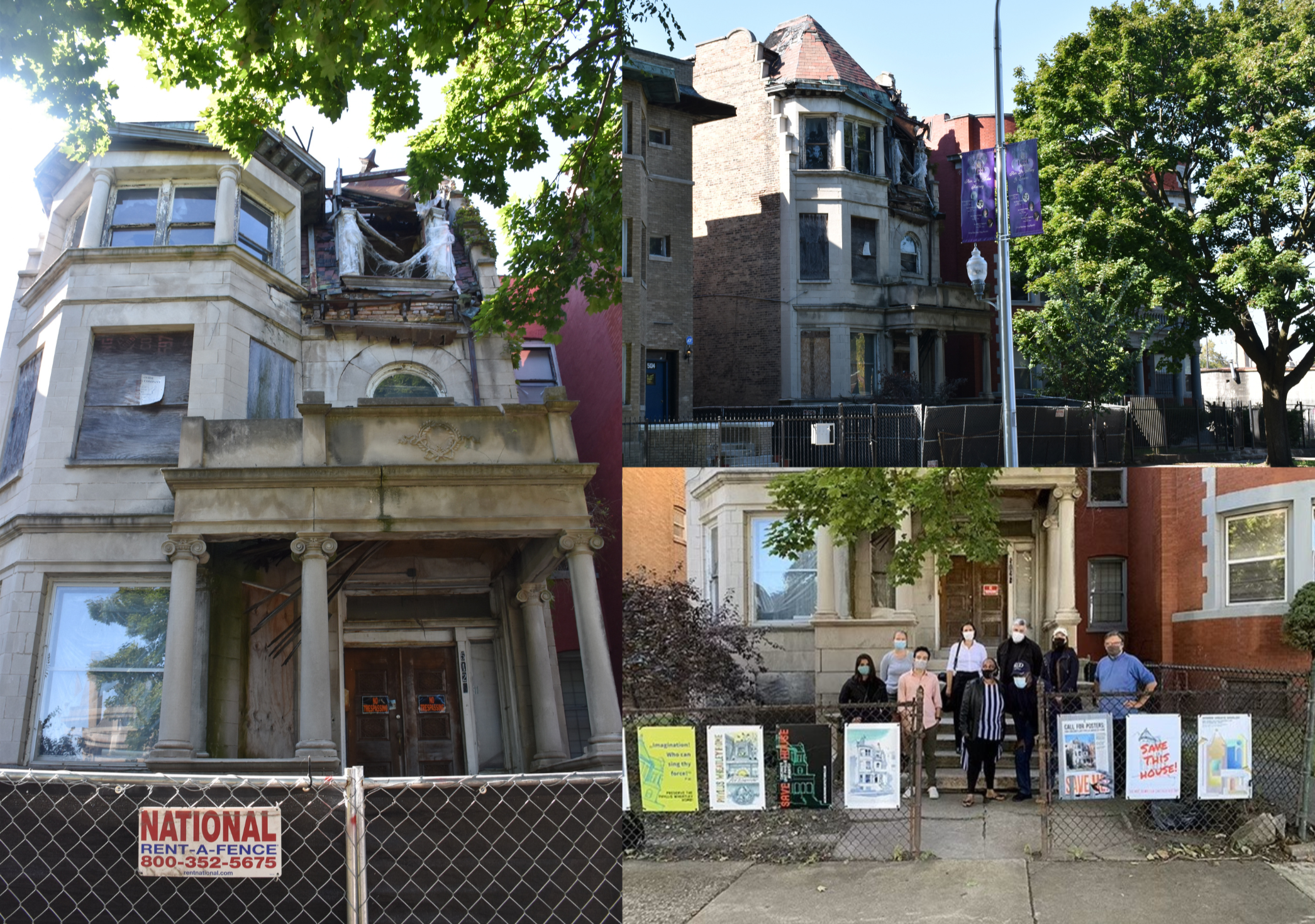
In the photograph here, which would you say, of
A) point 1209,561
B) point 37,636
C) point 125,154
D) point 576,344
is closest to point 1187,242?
point 1209,561

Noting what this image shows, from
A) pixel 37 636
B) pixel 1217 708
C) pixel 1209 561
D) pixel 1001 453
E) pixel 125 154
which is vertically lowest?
pixel 1217 708

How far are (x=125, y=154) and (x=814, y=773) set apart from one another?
160 inches

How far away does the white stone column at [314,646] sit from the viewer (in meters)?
4.00

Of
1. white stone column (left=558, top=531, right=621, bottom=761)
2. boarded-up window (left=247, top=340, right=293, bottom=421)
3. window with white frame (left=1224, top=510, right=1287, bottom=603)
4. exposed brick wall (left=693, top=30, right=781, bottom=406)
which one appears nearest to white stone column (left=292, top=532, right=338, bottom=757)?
boarded-up window (left=247, top=340, right=293, bottom=421)

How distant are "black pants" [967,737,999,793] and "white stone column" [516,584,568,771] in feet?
7.60

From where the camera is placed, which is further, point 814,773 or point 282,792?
point 814,773

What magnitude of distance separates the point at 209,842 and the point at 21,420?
71.3 inches

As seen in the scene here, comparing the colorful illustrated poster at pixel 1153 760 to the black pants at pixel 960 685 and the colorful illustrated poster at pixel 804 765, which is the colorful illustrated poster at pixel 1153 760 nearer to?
the black pants at pixel 960 685

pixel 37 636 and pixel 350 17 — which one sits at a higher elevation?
pixel 350 17

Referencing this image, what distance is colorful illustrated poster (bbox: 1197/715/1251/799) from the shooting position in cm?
560

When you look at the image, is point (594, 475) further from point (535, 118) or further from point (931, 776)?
point (931, 776)

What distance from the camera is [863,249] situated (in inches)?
159

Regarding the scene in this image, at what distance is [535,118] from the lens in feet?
15.2

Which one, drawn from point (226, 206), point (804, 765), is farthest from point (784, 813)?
point (226, 206)
